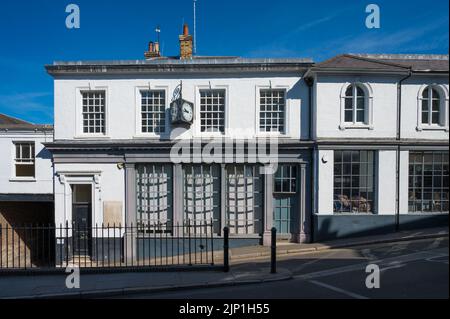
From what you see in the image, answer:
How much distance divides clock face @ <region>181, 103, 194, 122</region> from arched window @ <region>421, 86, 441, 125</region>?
30.6 ft

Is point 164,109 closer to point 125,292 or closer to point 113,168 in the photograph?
point 113,168

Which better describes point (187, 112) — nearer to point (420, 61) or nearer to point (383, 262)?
point (383, 262)

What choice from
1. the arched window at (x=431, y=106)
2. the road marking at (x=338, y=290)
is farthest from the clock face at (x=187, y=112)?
the arched window at (x=431, y=106)

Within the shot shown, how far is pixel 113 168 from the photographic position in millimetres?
11648

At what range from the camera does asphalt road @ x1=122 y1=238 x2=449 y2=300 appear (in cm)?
566

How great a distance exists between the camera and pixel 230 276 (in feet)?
22.7

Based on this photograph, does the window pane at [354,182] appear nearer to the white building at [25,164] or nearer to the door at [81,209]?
the door at [81,209]

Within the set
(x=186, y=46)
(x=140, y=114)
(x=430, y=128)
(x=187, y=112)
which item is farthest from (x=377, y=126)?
(x=140, y=114)

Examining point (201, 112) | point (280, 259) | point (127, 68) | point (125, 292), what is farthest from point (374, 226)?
point (127, 68)

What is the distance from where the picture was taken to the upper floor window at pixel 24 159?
13445 millimetres

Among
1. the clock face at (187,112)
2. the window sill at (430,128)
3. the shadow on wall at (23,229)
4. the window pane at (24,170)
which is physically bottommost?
the shadow on wall at (23,229)

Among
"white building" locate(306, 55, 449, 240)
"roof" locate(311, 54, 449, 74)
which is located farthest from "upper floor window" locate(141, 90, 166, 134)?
"roof" locate(311, 54, 449, 74)

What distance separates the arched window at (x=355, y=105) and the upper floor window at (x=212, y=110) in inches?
198

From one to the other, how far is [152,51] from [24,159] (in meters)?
8.39
